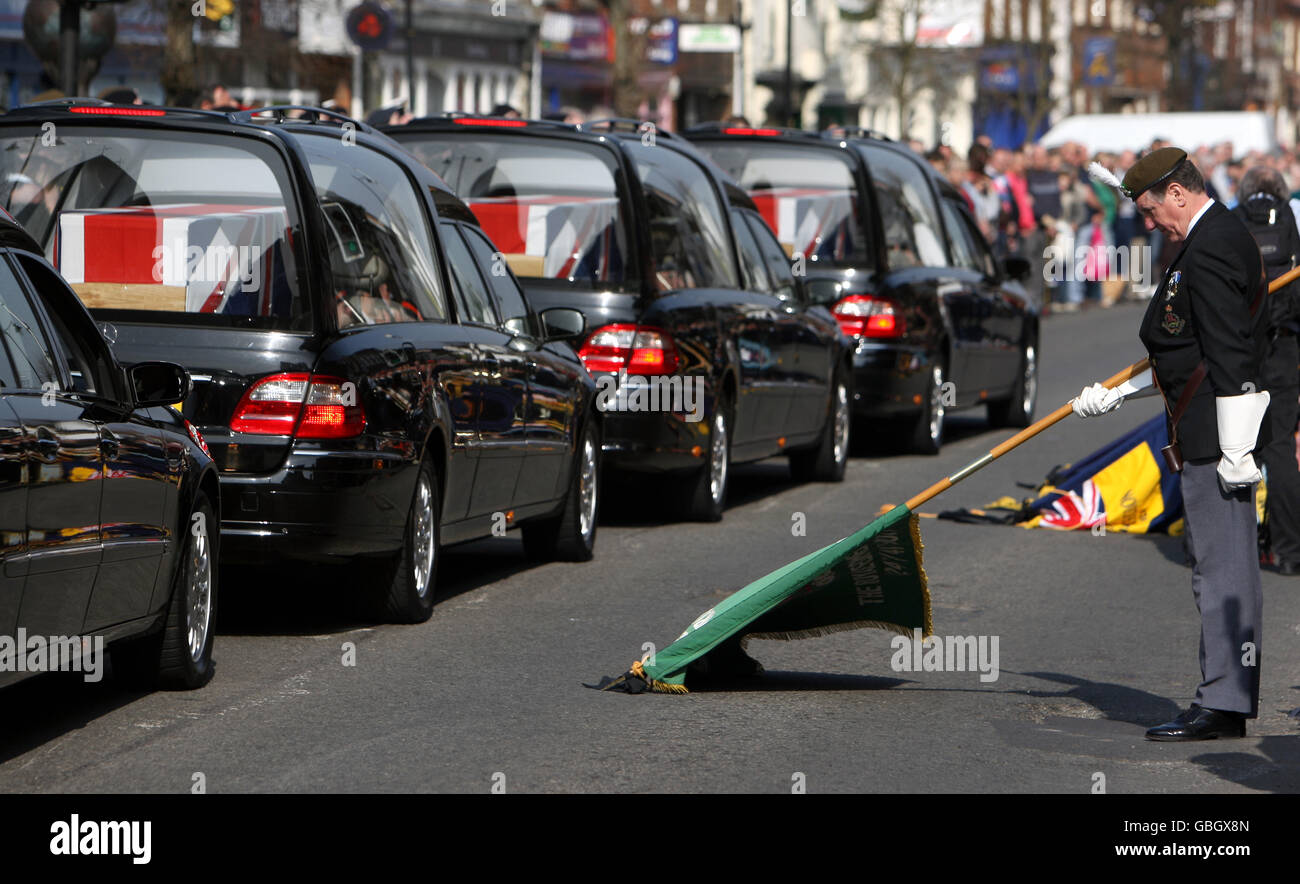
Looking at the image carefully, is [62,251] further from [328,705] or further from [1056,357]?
[1056,357]

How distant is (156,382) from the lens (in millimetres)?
7934

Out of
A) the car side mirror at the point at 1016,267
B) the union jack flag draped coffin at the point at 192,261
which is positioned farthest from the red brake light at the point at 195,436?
the car side mirror at the point at 1016,267

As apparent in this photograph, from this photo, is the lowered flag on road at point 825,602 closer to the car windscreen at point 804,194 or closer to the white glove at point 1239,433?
the white glove at point 1239,433

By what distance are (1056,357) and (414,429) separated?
19.9m

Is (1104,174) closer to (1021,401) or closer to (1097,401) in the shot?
(1097,401)

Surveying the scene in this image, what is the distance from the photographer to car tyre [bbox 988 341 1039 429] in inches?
800

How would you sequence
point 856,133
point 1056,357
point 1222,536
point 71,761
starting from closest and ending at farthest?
1. point 71,761
2. point 1222,536
3. point 856,133
4. point 1056,357

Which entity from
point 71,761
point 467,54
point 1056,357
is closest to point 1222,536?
point 71,761

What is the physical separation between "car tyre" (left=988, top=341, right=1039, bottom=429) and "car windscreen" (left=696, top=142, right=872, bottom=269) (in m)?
3.27

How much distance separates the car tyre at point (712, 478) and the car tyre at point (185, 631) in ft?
17.6

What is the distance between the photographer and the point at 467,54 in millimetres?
51344

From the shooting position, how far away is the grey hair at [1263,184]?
1270 centimetres

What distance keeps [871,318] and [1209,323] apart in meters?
9.48
